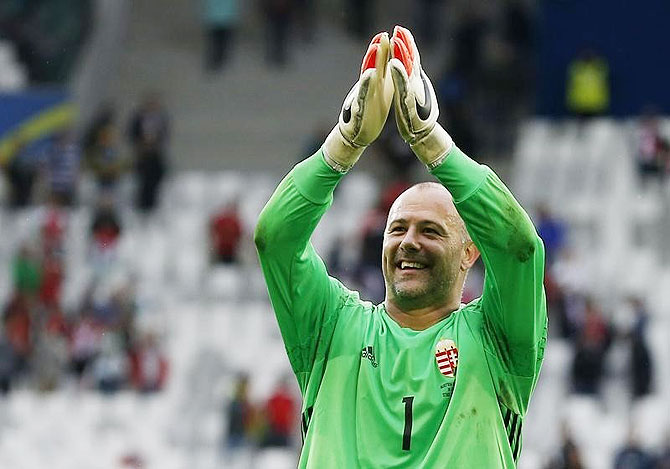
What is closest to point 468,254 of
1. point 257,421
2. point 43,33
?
point 257,421

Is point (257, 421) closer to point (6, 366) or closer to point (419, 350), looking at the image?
point (6, 366)

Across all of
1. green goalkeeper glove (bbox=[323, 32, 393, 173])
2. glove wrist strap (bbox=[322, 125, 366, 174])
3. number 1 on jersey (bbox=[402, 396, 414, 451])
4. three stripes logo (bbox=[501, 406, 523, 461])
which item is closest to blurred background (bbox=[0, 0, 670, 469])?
three stripes logo (bbox=[501, 406, 523, 461])

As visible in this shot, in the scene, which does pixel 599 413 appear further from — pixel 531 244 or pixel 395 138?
pixel 531 244

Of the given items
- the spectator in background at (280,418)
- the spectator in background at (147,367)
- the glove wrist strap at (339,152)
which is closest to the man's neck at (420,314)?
the glove wrist strap at (339,152)

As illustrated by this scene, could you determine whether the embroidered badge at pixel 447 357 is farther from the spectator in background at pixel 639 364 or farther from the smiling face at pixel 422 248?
the spectator in background at pixel 639 364

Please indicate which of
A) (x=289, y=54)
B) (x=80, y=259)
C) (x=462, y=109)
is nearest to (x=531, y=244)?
(x=80, y=259)

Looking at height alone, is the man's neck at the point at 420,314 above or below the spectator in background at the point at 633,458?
above

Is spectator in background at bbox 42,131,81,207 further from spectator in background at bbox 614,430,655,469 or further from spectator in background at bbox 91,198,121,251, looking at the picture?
spectator in background at bbox 614,430,655,469

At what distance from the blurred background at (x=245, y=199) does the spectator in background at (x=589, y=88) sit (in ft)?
0.10

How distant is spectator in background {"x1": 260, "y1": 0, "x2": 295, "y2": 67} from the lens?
88.5 ft

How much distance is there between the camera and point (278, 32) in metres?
27.1

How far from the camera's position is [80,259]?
21984 millimetres

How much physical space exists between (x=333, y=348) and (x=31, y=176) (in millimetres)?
18035

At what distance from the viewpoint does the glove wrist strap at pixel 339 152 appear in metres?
5.76
